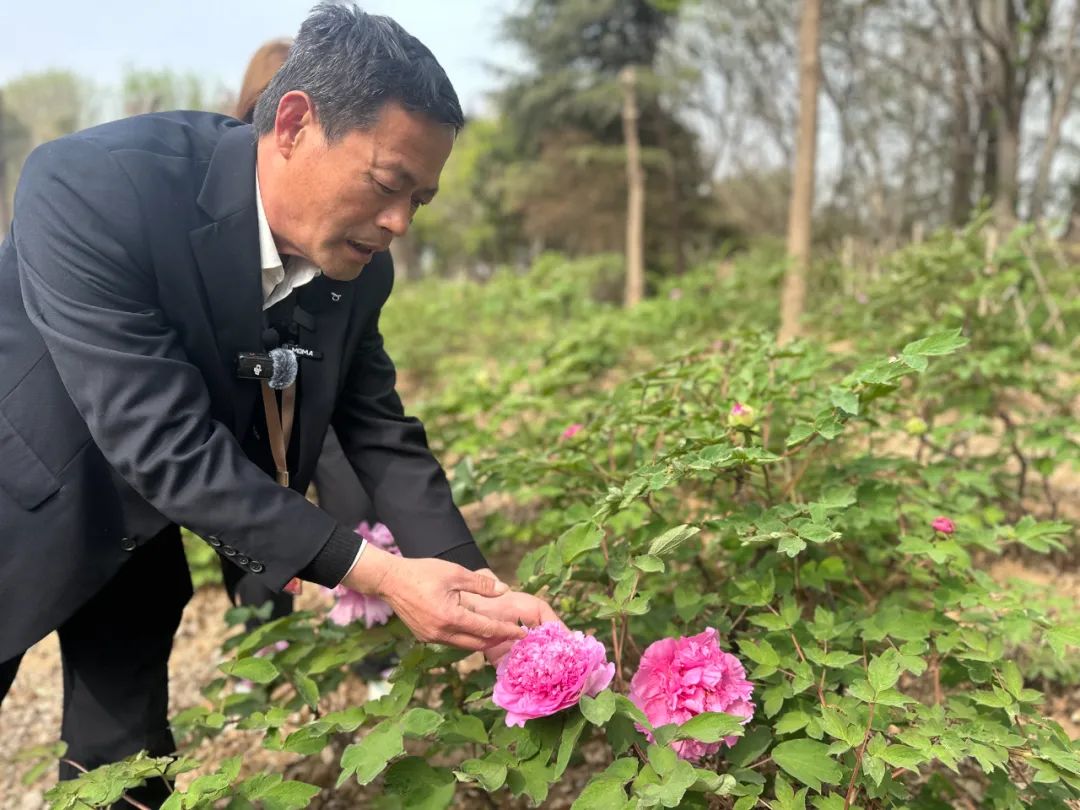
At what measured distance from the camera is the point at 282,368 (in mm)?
1537

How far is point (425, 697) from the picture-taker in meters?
2.16

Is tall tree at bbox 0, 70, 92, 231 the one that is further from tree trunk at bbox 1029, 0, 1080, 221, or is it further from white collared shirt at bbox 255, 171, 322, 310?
tree trunk at bbox 1029, 0, 1080, 221

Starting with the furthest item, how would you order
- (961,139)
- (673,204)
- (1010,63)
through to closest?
(673,204) → (961,139) → (1010,63)

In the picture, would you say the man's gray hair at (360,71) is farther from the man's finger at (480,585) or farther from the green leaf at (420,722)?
the green leaf at (420,722)

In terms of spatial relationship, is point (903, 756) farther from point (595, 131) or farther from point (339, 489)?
point (595, 131)

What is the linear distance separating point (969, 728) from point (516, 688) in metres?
0.72

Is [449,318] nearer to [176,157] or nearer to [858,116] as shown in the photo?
[176,157]

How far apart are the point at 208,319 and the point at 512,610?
0.72 metres

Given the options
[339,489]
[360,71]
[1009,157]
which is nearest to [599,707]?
[360,71]

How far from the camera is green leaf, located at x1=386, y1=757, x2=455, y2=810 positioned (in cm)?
133

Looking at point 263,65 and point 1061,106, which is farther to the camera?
point 1061,106

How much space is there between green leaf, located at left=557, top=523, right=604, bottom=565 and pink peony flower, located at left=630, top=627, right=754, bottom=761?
0.19 m

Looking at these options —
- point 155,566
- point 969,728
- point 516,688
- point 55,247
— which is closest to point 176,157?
point 55,247

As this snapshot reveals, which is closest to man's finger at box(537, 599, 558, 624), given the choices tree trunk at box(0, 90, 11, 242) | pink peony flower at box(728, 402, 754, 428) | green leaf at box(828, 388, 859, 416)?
pink peony flower at box(728, 402, 754, 428)
